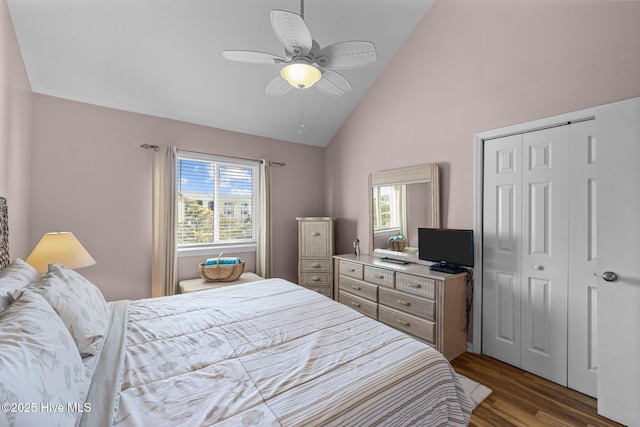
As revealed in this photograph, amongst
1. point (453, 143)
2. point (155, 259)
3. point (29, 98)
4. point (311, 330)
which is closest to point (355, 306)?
point (311, 330)

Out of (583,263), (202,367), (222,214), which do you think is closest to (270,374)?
(202,367)

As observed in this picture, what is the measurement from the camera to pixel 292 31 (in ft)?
4.98

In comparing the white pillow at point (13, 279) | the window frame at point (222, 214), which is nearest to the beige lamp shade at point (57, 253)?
the white pillow at point (13, 279)

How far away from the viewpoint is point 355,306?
3.20m

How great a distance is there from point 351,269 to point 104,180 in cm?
294

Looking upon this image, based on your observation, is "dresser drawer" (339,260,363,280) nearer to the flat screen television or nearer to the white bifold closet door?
the flat screen television

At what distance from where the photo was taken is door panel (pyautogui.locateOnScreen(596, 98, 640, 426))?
167 centimetres

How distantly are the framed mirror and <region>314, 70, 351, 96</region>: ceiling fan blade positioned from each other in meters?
1.35

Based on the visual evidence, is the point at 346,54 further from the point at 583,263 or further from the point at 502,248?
the point at 583,263

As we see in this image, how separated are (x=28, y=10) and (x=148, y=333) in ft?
8.75

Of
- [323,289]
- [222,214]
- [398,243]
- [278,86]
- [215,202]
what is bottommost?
[323,289]

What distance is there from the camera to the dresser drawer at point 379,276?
2801 mm

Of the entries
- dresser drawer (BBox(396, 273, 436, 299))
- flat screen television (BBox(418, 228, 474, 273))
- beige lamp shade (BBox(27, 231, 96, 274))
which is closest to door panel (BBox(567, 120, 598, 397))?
flat screen television (BBox(418, 228, 474, 273))

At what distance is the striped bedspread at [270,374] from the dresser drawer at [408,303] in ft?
3.45
